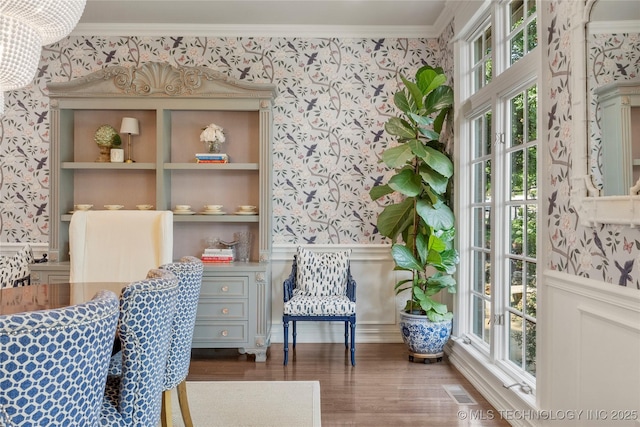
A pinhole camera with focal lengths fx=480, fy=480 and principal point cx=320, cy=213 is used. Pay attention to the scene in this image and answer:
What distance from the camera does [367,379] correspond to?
3.41 m

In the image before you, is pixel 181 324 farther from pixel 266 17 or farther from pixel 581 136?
pixel 266 17

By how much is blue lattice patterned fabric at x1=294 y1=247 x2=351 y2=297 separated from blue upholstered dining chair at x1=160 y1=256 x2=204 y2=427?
1.88m

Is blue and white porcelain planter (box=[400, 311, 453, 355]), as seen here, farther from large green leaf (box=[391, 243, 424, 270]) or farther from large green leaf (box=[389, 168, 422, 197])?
large green leaf (box=[389, 168, 422, 197])

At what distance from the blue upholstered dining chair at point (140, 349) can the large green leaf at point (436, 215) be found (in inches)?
90.8

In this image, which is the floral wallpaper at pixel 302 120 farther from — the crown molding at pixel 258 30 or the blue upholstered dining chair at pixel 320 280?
the blue upholstered dining chair at pixel 320 280

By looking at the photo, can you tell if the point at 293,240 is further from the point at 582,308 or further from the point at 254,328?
the point at 582,308

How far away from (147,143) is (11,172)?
4.26 ft

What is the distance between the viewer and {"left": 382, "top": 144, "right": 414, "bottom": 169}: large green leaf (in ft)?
11.4

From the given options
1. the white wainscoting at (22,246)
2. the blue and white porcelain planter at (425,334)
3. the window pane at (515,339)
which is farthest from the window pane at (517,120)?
the white wainscoting at (22,246)

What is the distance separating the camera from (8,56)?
2.09 metres

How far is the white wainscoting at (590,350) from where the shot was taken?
1.70m

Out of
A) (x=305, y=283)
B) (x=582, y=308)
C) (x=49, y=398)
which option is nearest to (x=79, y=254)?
(x=305, y=283)

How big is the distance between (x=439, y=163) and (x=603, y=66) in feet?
5.79

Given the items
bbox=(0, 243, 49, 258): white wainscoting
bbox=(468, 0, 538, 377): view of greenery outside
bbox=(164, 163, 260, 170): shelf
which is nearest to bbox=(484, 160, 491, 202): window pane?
bbox=(468, 0, 538, 377): view of greenery outside
